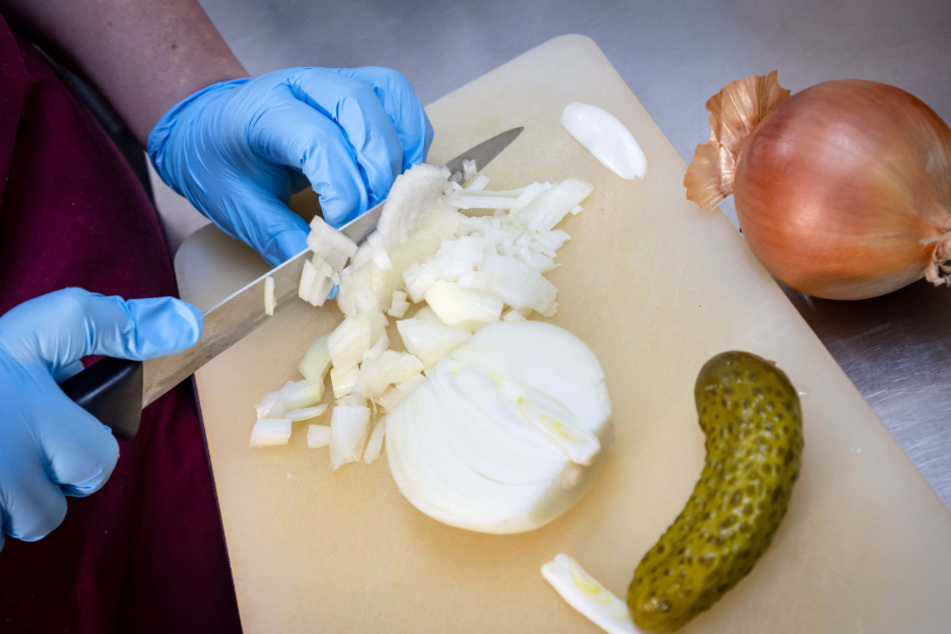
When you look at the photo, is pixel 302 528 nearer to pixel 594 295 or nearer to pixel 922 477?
pixel 594 295

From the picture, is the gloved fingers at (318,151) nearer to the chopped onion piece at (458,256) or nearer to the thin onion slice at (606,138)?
the chopped onion piece at (458,256)

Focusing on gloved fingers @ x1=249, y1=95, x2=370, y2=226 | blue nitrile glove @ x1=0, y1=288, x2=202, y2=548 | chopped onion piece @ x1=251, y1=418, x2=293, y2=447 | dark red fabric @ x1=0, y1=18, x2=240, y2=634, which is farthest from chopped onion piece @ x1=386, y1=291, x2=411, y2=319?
dark red fabric @ x1=0, y1=18, x2=240, y2=634

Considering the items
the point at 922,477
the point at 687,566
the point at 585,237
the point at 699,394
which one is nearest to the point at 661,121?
the point at 585,237

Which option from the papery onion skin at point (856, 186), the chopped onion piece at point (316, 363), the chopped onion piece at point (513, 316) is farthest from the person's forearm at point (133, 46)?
the papery onion skin at point (856, 186)

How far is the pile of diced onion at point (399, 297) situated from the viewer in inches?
48.8

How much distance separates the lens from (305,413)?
1.25 metres

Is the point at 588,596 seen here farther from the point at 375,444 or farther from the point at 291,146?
the point at 291,146

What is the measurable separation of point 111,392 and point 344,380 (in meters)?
0.42

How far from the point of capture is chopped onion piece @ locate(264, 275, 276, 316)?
4.00ft

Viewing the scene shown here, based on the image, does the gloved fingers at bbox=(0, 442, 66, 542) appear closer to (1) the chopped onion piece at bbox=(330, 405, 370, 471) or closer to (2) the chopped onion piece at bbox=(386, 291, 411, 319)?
(1) the chopped onion piece at bbox=(330, 405, 370, 471)

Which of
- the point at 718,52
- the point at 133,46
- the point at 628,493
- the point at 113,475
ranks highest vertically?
the point at 133,46

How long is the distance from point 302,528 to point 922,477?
1081 mm

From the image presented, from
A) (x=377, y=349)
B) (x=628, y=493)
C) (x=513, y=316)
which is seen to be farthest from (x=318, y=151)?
(x=628, y=493)

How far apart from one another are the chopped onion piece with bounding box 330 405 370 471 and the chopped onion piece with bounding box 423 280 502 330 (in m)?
0.26
